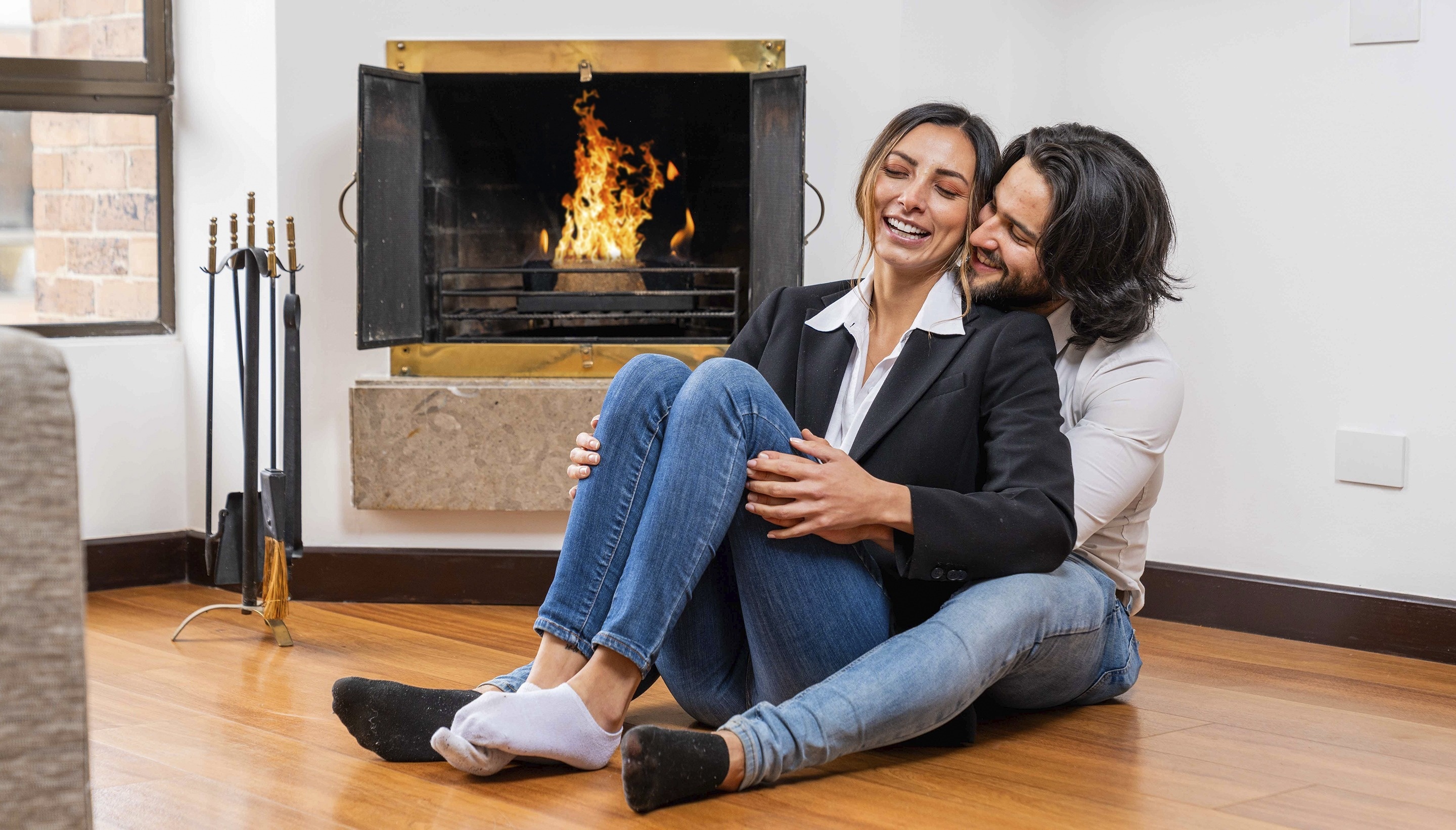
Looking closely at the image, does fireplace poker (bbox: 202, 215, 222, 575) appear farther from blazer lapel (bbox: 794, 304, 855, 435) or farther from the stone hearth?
blazer lapel (bbox: 794, 304, 855, 435)

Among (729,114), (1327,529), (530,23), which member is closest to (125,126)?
(530,23)

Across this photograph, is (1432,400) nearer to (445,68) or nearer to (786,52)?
(786,52)

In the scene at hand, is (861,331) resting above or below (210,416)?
above

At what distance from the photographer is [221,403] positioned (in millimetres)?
3021

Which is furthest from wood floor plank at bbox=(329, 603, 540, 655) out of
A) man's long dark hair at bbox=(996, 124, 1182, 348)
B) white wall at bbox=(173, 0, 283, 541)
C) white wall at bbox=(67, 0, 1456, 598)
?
man's long dark hair at bbox=(996, 124, 1182, 348)

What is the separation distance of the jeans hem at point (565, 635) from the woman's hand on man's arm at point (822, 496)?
26 cm

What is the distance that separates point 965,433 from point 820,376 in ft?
0.78

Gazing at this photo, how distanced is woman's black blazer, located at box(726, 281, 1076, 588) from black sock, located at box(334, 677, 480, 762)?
0.60 m

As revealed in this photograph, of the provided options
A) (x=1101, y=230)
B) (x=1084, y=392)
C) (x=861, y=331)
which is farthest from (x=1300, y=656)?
(x=861, y=331)

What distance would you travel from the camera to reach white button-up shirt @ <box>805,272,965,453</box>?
1.81 meters

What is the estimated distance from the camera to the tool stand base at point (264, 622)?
7.96ft

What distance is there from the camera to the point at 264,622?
8.52ft

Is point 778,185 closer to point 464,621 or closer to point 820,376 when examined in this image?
point 820,376

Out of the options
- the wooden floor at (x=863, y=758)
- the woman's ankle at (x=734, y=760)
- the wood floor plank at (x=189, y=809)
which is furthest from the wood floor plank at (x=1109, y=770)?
the wood floor plank at (x=189, y=809)
